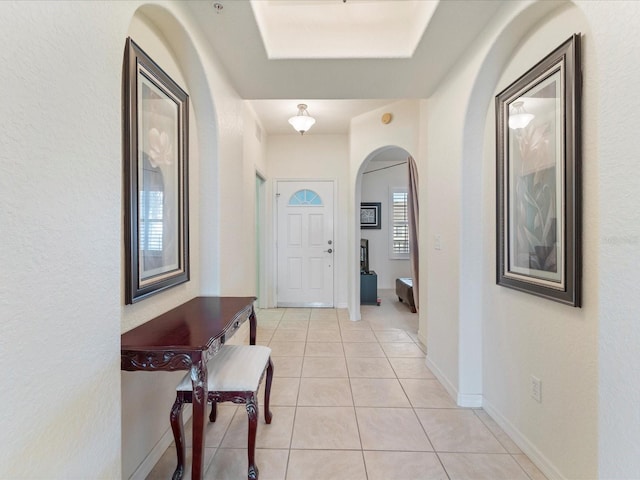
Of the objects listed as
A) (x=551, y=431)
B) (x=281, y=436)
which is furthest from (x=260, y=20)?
(x=551, y=431)

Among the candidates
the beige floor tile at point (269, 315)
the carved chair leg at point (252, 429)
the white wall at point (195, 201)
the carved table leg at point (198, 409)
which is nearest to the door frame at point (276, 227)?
the beige floor tile at point (269, 315)

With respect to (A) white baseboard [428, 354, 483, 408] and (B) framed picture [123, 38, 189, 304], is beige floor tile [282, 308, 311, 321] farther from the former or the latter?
(B) framed picture [123, 38, 189, 304]

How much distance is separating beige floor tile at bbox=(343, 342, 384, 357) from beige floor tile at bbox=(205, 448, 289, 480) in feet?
4.73

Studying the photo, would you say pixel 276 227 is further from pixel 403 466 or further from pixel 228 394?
pixel 403 466

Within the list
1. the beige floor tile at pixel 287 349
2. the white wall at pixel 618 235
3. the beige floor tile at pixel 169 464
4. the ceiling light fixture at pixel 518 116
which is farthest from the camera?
the beige floor tile at pixel 287 349

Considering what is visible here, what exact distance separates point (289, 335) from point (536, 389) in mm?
2476

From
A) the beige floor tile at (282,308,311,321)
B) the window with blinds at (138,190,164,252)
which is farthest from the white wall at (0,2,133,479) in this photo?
the beige floor tile at (282,308,311,321)

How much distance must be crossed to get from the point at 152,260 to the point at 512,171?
6.67 feet

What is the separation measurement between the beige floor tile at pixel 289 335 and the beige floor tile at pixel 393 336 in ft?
2.89

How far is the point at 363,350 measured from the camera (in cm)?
308

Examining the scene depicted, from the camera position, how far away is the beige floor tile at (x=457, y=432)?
1685 mm

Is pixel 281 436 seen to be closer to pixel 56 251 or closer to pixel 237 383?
pixel 237 383

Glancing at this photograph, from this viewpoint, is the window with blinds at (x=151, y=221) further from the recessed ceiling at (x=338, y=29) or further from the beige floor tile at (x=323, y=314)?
the beige floor tile at (x=323, y=314)

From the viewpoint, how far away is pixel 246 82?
7.87 feet
